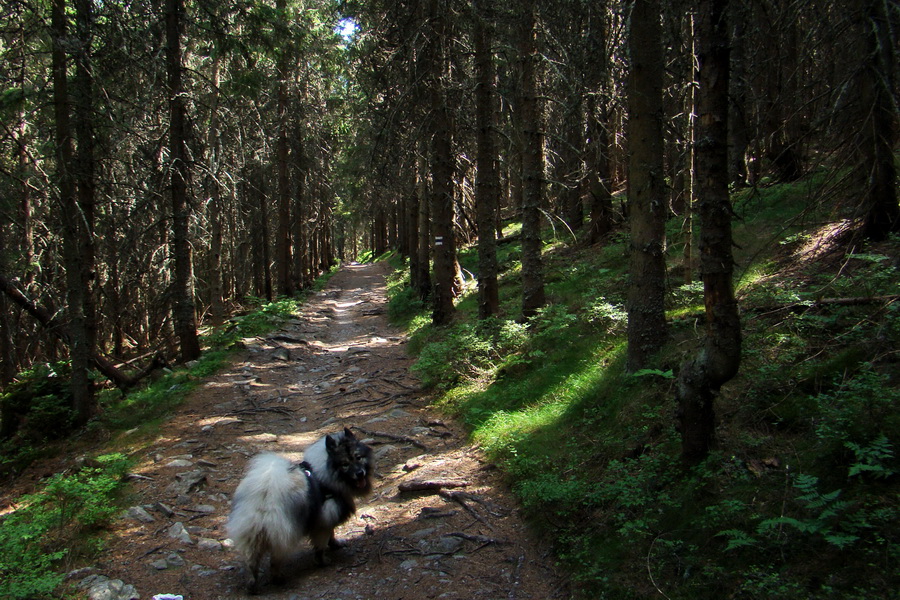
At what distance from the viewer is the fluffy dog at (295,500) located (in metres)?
4.30

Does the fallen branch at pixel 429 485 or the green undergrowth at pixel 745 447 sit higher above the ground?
the green undergrowth at pixel 745 447

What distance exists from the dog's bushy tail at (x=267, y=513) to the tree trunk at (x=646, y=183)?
410cm

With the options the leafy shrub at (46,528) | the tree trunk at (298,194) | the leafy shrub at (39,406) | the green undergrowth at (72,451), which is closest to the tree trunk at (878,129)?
the leafy shrub at (46,528)

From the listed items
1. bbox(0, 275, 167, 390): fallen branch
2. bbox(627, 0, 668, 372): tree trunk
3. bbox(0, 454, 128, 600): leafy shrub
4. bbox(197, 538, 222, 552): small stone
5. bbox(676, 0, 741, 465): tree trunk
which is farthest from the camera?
bbox(0, 275, 167, 390): fallen branch

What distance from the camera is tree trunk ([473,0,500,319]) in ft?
35.4

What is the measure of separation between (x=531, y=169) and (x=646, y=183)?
4.62 m

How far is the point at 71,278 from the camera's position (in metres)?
8.59

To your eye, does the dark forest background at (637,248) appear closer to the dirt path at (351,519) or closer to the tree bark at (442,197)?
Result: the tree bark at (442,197)

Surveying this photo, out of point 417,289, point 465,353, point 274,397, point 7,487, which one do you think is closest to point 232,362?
point 274,397

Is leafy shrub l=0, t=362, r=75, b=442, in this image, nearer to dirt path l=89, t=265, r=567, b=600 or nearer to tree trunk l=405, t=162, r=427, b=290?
dirt path l=89, t=265, r=567, b=600

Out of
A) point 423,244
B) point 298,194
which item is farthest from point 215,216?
point 298,194

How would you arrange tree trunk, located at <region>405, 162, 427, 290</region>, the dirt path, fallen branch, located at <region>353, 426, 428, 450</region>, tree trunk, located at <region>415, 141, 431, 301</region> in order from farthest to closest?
tree trunk, located at <region>405, 162, 427, 290</region>, tree trunk, located at <region>415, 141, 431, 301</region>, fallen branch, located at <region>353, 426, 428, 450</region>, the dirt path

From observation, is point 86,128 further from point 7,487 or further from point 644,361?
point 644,361

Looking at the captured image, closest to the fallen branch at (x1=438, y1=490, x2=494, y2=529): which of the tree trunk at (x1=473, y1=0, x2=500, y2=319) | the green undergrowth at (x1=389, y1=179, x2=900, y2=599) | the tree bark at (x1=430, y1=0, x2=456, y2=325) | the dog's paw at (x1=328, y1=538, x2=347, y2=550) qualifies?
the green undergrowth at (x1=389, y1=179, x2=900, y2=599)
